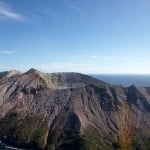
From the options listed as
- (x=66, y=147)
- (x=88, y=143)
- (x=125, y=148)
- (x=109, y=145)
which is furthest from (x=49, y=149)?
(x=125, y=148)

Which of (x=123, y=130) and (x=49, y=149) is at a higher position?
(x=123, y=130)

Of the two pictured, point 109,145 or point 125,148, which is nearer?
point 125,148

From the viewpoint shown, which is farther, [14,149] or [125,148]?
[14,149]

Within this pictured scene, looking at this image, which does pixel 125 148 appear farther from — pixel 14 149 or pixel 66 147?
pixel 14 149

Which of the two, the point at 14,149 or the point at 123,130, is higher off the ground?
the point at 123,130

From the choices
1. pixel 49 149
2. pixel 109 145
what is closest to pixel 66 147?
pixel 49 149

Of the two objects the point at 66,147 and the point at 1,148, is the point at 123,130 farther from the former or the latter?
the point at 1,148

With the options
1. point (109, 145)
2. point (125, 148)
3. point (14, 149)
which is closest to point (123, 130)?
point (109, 145)

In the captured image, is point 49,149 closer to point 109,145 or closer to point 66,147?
point 66,147
